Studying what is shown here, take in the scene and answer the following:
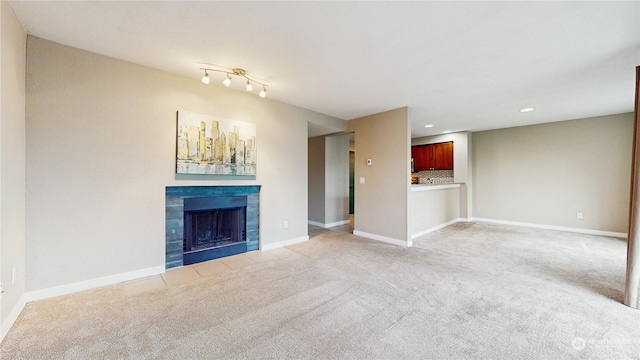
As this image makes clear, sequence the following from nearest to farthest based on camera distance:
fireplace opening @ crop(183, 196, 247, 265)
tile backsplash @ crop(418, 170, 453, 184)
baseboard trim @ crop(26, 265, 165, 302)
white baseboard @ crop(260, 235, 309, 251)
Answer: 1. baseboard trim @ crop(26, 265, 165, 302)
2. fireplace opening @ crop(183, 196, 247, 265)
3. white baseboard @ crop(260, 235, 309, 251)
4. tile backsplash @ crop(418, 170, 453, 184)

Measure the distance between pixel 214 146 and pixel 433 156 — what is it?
6.03 metres

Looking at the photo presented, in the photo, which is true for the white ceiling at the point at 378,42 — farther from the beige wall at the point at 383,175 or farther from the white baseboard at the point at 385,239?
the white baseboard at the point at 385,239

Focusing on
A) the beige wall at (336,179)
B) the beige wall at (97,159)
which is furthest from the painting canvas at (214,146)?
the beige wall at (336,179)

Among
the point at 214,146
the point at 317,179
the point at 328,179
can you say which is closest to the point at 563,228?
the point at 328,179

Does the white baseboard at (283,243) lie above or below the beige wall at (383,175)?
below

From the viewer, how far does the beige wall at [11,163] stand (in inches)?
69.4

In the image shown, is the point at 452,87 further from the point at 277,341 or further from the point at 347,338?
the point at 277,341

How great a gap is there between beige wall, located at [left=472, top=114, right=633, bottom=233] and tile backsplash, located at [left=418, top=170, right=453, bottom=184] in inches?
24.8

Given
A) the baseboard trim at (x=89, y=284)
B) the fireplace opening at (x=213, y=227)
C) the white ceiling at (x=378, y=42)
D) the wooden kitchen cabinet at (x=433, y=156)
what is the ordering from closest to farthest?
the white ceiling at (x=378, y=42), the baseboard trim at (x=89, y=284), the fireplace opening at (x=213, y=227), the wooden kitchen cabinet at (x=433, y=156)

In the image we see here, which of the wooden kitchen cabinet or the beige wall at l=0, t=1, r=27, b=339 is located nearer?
the beige wall at l=0, t=1, r=27, b=339

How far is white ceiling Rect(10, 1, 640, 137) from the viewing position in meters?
1.86

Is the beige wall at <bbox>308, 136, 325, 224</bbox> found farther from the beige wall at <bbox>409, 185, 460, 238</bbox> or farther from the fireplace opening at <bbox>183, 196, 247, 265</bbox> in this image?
the fireplace opening at <bbox>183, 196, 247, 265</bbox>

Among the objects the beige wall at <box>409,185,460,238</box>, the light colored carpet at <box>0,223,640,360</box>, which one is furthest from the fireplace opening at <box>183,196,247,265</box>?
the beige wall at <box>409,185,460,238</box>

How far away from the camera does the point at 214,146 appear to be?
10.9 ft
